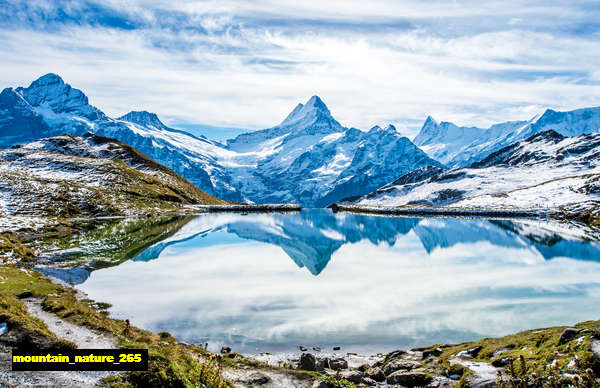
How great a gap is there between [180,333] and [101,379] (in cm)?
2206

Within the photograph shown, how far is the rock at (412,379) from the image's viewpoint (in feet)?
80.0

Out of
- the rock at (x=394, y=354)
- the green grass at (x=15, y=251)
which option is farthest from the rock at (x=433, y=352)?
the green grass at (x=15, y=251)

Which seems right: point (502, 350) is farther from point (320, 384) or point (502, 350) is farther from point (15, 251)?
point (15, 251)

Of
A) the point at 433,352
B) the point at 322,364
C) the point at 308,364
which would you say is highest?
the point at 308,364

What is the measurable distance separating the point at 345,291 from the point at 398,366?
28.4 meters

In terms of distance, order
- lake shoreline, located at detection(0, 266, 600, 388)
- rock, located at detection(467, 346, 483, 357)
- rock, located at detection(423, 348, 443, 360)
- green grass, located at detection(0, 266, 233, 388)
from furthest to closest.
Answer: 1. rock, located at detection(423, 348, 443, 360)
2. rock, located at detection(467, 346, 483, 357)
3. lake shoreline, located at detection(0, 266, 600, 388)
4. green grass, located at detection(0, 266, 233, 388)

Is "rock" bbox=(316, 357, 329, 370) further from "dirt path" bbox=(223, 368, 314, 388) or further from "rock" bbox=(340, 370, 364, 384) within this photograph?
"dirt path" bbox=(223, 368, 314, 388)

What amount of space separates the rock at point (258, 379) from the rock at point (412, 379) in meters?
8.08

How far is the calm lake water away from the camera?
38938 mm

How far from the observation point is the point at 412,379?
24.6 metres

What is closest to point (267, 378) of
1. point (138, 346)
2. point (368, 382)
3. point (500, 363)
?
point (368, 382)

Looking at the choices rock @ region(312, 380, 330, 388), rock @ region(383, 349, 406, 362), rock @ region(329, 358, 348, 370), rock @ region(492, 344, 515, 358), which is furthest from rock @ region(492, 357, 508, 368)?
rock @ region(312, 380, 330, 388)

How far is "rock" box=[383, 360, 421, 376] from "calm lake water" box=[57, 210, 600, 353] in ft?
22.3

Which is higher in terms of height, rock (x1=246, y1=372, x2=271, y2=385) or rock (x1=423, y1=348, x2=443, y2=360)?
rock (x1=246, y1=372, x2=271, y2=385)
